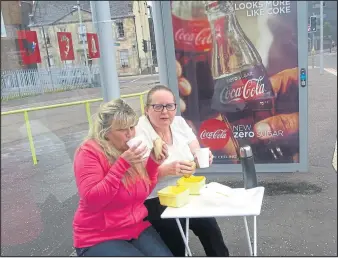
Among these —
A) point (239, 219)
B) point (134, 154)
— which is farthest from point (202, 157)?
point (239, 219)

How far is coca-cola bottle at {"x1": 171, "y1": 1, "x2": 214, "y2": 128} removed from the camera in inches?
126

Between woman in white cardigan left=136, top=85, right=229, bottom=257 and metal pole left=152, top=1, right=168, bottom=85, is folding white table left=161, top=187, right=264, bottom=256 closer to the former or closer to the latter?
woman in white cardigan left=136, top=85, right=229, bottom=257

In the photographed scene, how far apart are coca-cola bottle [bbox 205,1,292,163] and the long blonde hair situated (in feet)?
5.27

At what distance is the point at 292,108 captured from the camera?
377 cm

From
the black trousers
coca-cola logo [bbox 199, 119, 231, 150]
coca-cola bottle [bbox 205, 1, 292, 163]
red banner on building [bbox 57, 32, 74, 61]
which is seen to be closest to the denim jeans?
the black trousers

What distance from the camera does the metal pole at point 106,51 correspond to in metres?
2.11

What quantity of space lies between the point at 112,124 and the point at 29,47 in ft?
3.50

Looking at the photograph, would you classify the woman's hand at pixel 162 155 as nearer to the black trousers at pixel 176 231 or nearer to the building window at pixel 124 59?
the black trousers at pixel 176 231

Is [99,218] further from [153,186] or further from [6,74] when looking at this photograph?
[6,74]

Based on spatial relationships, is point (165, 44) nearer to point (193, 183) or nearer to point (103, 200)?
point (193, 183)

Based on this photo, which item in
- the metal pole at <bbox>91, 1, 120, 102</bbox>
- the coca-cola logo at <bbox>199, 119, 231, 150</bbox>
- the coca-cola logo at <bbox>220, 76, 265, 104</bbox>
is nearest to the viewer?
the metal pole at <bbox>91, 1, 120, 102</bbox>

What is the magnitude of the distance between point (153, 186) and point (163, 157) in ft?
0.60

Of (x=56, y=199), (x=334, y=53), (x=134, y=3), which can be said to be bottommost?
(x=56, y=199)

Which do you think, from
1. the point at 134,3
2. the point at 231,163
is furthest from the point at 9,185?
the point at 134,3
